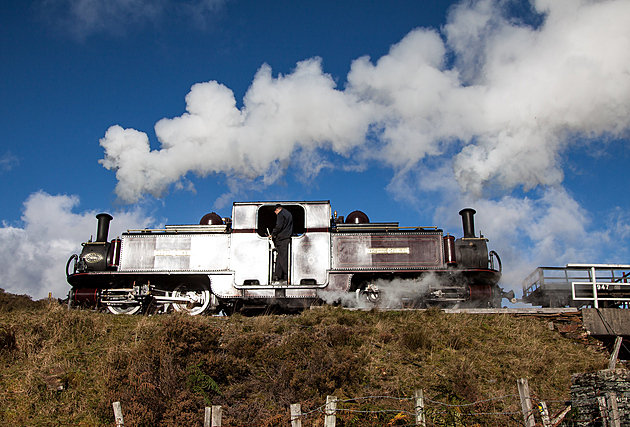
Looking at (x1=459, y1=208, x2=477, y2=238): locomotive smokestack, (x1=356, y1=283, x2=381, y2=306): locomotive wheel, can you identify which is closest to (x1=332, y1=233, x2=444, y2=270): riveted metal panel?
(x1=356, y1=283, x2=381, y2=306): locomotive wheel

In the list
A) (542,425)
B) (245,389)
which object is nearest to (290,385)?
(245,389)

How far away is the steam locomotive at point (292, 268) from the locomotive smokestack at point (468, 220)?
0.04 m

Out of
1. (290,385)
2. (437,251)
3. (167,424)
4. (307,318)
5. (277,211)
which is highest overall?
(277,211)

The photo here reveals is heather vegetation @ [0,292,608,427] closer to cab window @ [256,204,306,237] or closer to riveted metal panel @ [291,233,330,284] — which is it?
riveted metal panel @ [291,233,330,284]

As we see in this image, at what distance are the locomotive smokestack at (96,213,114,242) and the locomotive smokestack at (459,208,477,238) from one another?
1051 cm

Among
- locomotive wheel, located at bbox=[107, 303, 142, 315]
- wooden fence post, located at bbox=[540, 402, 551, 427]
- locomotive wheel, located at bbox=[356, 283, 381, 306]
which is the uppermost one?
locomotive wheel, located at bbox=[356, 283, 381, 306]

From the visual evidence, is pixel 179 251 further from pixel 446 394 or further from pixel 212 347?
pixel 446 394

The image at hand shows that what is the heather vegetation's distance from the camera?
8.62 metres

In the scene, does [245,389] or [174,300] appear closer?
[245,389]

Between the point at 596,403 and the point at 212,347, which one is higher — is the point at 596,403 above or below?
below

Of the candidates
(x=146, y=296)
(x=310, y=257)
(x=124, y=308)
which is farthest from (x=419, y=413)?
(x=124, y=308)

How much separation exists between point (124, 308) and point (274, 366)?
729 cm

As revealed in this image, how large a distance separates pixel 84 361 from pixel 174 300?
16.0ft

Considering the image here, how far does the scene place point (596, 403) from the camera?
6.63 metres
